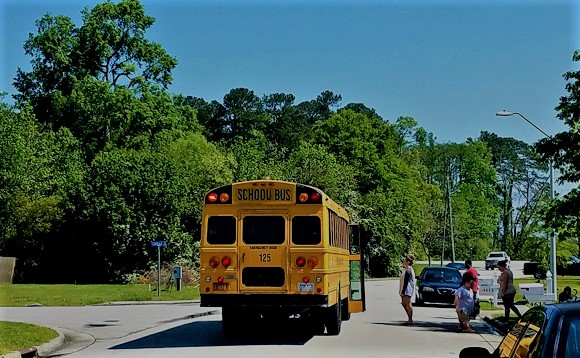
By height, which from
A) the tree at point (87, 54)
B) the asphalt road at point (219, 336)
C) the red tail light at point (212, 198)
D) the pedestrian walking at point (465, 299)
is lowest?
the asphalt road at point (219, 336)

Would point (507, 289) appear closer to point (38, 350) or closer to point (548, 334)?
point (38, 350)

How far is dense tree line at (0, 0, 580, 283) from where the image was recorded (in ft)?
176

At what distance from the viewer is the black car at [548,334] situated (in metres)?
5.71

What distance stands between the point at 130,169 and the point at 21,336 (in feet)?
118

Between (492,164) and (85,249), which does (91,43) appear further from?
(492,164)

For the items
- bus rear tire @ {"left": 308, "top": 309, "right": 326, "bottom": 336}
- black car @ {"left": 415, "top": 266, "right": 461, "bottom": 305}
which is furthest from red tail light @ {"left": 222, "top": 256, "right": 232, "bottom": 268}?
black car @ {"left": 415, "top": 266, "right": 461, "bottom": 305}

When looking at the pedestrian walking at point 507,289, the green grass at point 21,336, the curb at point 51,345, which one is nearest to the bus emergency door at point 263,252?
the curb at point 51,345

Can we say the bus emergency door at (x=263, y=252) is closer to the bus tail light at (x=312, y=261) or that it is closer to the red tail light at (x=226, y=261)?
the red tail light at (x=226, y=261)

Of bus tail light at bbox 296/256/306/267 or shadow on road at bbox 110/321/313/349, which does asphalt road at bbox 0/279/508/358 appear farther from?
bus tail light at bbox 296/256/306/267

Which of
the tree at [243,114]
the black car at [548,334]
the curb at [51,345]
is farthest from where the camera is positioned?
the tree at [243,114]

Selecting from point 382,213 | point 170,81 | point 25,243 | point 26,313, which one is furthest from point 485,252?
point 26,313

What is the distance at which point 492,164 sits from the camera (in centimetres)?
12788

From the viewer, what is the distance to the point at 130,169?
5431 centimetres

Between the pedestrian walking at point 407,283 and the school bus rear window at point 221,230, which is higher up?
the school bus rear window at point 221,230
